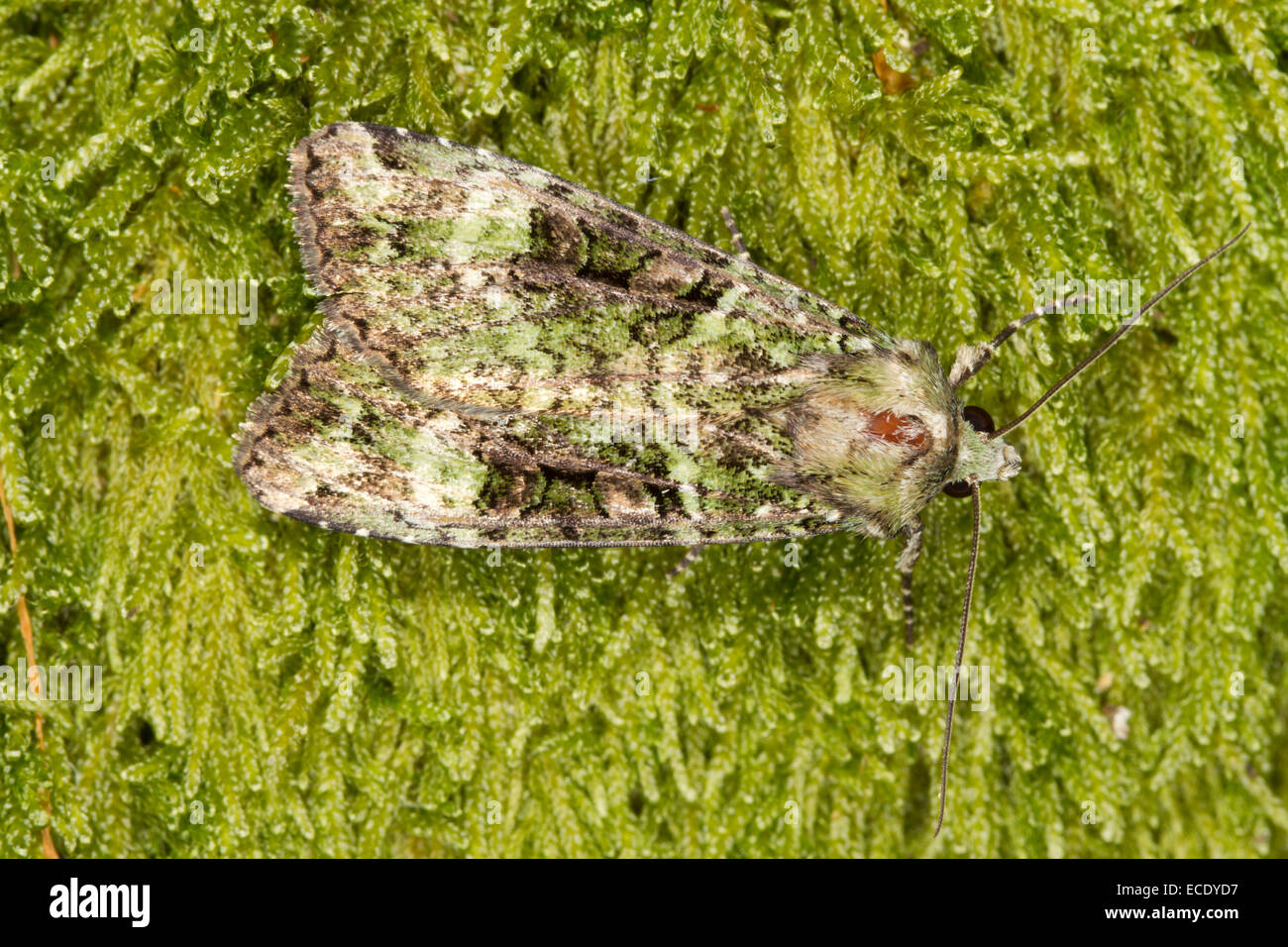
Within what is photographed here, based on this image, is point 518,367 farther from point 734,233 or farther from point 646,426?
point 734,233

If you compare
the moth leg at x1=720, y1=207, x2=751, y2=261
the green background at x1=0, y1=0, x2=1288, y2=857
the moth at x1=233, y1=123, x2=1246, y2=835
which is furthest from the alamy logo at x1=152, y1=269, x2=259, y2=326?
the moth leg at x1=720, y1=207, x2=751, y2=261

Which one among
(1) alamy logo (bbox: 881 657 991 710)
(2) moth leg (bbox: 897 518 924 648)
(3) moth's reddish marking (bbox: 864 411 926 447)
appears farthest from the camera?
(1) alamy logo (bbox: 881 657 991 710)

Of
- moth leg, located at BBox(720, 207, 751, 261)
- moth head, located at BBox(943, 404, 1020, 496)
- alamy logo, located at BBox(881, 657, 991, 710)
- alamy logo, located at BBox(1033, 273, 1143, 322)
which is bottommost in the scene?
alamy logo, located at BBox(881, 657, 991, 710)
